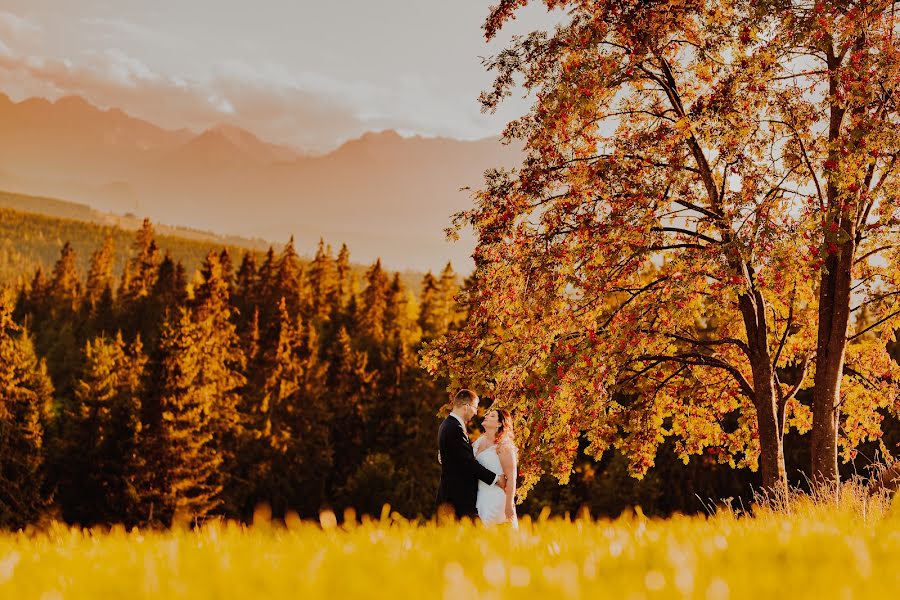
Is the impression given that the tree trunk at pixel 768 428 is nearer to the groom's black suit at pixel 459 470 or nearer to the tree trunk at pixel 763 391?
the tree trunk at pixel 763 391

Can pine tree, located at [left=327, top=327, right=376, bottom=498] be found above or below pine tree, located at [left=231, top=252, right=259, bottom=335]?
below

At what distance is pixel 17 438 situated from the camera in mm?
47438

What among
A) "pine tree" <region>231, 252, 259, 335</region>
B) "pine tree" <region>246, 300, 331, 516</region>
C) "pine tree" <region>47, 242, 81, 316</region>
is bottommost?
"pine tree" <region>246, 300, 331, 516</region>

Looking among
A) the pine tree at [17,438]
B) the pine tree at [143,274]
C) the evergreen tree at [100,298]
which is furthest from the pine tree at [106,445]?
the pine tree at [143,274]

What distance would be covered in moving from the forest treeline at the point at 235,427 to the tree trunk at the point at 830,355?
3015 cm

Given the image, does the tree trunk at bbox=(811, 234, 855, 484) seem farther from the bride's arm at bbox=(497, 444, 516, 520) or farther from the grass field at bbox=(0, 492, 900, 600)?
the grass field at bbox=(0, 492, 900, 600)

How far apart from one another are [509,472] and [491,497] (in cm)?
34

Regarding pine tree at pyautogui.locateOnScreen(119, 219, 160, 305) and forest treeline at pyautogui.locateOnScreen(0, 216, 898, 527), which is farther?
pine tree at pyautogui.locateOnScreen(119, 219, 160, 305)

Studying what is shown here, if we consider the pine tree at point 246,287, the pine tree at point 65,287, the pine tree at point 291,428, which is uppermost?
the pine tree at point 246,287

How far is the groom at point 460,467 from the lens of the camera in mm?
8398

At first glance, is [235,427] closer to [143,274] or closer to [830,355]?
[143,274]

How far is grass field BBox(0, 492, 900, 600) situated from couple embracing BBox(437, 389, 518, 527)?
13.1 ft

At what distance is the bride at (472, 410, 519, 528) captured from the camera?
8.58 meters

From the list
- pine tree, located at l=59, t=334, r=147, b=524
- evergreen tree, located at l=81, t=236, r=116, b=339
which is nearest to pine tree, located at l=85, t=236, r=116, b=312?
evergreen tree, located at l=81, t=236, r=116, b=339
